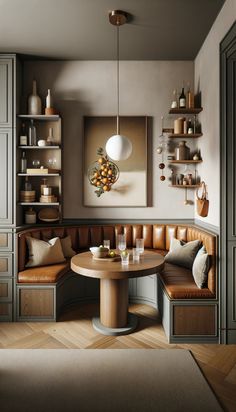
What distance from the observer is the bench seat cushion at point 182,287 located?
264 cm

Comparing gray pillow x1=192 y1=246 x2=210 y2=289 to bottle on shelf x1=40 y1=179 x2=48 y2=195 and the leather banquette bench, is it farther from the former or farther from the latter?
bottle on shelf x1=40 y1=179 x2=48 y2=195

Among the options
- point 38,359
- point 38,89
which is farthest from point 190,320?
point 38,89

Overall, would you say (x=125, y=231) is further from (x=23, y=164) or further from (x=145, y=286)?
(x=23, y=164)

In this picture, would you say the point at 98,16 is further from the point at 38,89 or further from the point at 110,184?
the point at 110,184

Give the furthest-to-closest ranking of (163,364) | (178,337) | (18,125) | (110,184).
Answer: (110,184) < (18,125) < (178,337) < (163,364)

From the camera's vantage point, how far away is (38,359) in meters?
2.38

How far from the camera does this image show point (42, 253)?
3.22 metres

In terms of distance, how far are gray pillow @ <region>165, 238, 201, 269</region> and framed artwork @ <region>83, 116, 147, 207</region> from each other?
83 cm

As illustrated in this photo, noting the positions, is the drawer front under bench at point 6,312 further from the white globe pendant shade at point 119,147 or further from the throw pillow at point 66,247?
the white globe pendant shade at point 119,147

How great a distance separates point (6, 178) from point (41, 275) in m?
1.23

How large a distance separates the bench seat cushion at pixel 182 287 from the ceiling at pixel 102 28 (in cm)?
258

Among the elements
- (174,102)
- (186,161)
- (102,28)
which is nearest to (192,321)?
(186,161)

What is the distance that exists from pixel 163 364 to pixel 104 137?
275 centimetres

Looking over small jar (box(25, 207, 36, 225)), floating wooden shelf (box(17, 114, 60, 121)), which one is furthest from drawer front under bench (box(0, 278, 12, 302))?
floating wooden shelf (box(17, 114, 60, 121))
